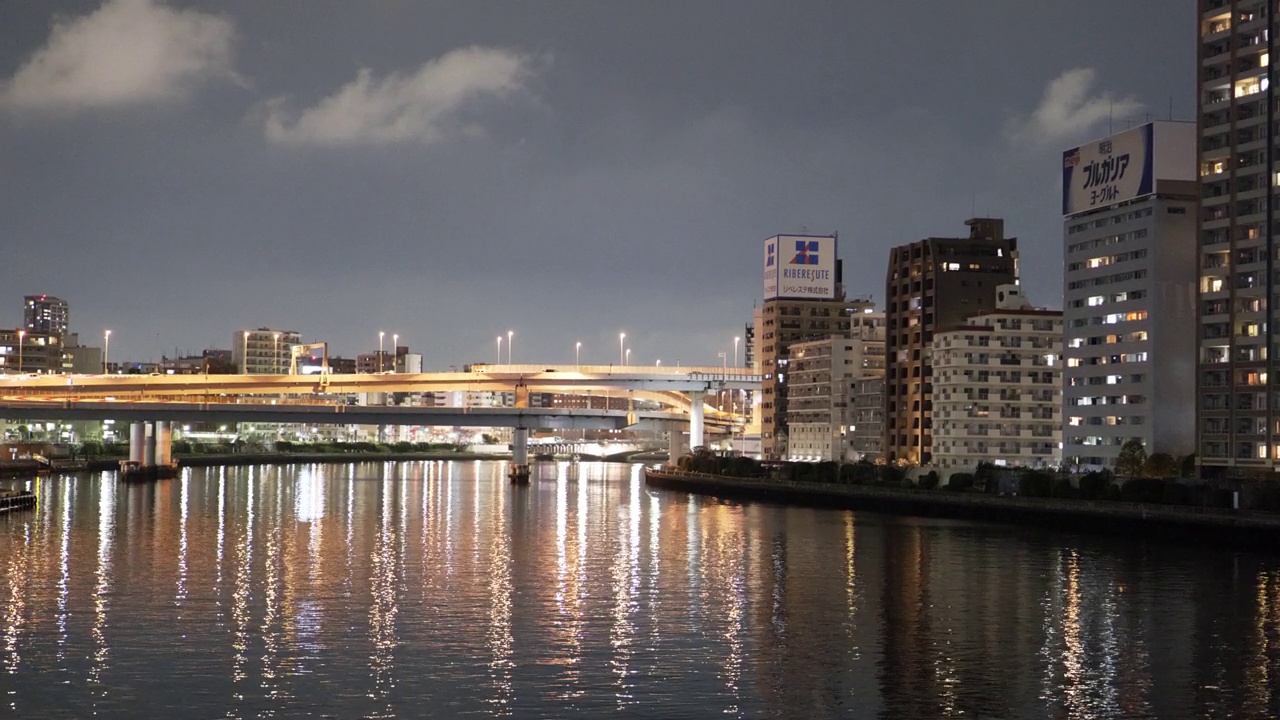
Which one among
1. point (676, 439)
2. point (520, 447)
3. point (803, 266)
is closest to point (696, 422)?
point (676, 439)

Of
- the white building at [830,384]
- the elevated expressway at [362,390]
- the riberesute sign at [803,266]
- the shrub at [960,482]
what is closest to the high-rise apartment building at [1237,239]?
the shrub at [960,482]

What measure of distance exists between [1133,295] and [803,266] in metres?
66.5

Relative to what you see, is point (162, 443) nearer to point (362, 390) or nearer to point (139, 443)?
point (139, 443)

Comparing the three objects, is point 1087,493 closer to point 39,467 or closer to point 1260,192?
point 1260,192

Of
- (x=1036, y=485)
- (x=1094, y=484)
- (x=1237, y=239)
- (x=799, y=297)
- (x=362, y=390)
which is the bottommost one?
(x=1036, y=485)

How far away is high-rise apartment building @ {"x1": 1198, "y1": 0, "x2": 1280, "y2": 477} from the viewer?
232 ft

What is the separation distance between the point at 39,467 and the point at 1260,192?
94759 mm

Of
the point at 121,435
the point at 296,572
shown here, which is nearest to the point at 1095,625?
the point at 296,572

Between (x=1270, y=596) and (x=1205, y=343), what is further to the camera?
(x=1205, y=343)

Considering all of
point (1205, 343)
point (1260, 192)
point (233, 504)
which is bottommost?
point (233, 504)

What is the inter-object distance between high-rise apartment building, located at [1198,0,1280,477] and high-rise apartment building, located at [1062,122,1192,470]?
5.12 m

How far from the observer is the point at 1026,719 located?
25.5 meters

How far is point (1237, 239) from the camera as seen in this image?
72938mm

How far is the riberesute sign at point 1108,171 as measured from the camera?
82000 millimetres
